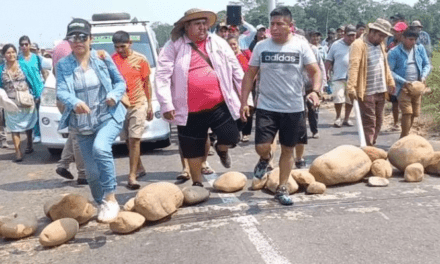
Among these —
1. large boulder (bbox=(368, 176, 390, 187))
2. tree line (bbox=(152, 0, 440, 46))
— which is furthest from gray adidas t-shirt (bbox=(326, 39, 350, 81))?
tree line (bbox=(152, 0, 440, 46))

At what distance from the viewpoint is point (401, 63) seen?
7707 mm

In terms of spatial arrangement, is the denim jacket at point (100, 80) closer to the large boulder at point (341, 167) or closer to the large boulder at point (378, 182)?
the large boulder at point (341, 167)

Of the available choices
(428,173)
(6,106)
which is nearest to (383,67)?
(428,173)

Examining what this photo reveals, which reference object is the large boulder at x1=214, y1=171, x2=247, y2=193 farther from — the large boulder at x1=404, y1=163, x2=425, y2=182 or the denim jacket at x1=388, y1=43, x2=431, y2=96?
the denim jacket at x1=388, y1=43, x2=431, y2=96

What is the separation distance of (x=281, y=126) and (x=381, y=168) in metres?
1.44

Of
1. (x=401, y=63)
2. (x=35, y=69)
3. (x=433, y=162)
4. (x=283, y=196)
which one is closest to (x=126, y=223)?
(x=283, y=196)

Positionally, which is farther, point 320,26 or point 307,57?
point 320,26

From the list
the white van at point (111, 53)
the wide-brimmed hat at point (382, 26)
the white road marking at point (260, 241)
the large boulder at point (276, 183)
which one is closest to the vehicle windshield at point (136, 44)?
the white van at point (111, 53)

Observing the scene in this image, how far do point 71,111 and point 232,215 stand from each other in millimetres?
1678

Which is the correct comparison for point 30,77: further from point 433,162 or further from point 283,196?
point 433,162

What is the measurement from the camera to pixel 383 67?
677 cm

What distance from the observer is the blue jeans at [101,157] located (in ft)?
15.0

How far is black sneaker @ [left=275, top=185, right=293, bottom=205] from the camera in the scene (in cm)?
504

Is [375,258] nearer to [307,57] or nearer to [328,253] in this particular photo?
[328,253]
